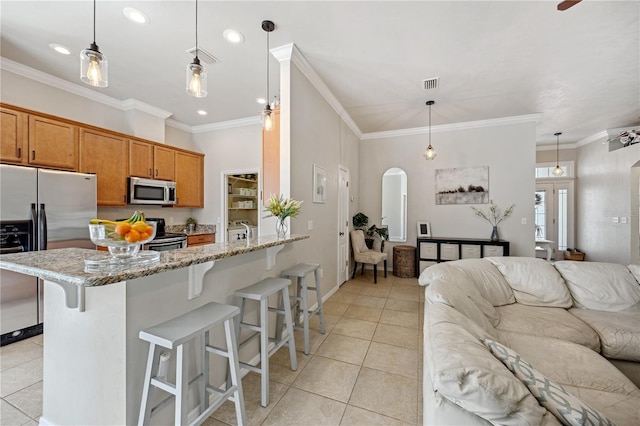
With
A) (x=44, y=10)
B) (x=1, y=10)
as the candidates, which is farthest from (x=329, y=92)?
(x=1, y=10)

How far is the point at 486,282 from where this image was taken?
2523mm

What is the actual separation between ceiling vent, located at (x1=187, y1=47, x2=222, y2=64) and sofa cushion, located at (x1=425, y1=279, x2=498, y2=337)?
3.19 metres

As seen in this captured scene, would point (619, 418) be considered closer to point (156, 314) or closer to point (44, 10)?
point (156, 314)

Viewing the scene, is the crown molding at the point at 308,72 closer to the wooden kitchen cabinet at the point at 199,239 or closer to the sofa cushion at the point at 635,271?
the wooden kitchen cabinet at the point at 199,239

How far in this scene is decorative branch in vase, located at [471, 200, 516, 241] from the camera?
189 inches

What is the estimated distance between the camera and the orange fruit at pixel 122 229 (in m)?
1.25

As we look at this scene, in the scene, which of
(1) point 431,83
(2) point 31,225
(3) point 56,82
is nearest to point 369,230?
(1) point 431,83

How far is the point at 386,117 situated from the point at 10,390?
5476mm

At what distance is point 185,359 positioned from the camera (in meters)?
1.26

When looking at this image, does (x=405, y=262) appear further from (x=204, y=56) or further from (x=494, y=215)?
(x=204, y=56)

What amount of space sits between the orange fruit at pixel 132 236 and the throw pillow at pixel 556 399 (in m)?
1.78

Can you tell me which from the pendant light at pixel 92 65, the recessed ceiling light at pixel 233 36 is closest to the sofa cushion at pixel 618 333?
the pendant light at pixel 92 65

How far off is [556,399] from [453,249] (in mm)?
4152

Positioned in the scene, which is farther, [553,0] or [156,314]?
[553,0]
